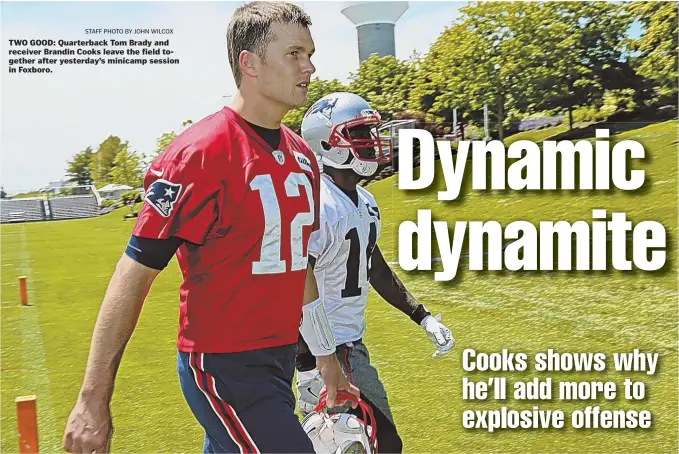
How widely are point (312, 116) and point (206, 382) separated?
54.3 inches

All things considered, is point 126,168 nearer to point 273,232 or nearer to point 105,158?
point 105,158

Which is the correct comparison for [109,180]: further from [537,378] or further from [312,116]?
[537,378]

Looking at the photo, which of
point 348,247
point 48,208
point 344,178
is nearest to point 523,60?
point 344,178

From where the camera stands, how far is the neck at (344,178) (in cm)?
287

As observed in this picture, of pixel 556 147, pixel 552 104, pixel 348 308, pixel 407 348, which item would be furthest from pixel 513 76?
pixel 348 308

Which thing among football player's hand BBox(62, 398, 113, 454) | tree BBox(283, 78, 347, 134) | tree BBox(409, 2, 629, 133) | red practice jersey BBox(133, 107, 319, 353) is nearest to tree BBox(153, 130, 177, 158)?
tree BBox(283, 78, 347, 134)

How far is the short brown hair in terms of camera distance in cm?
202

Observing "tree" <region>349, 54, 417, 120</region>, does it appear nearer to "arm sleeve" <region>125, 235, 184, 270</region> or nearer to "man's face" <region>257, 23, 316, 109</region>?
"man's face" <region>257, 23, 316, 109</region>

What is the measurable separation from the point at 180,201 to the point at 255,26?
54cm

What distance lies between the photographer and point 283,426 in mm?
1841

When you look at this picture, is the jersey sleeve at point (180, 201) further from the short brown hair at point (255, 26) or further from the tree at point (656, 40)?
the tree at point (656, 40)

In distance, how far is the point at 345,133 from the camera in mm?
2910

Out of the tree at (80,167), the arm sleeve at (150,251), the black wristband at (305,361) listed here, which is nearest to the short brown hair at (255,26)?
the arm sleeve at (150,251)

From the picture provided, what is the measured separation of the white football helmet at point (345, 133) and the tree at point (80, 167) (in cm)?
137
